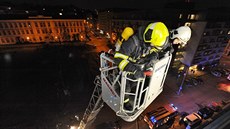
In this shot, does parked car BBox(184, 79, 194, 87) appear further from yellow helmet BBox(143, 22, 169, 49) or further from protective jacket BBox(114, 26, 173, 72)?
yellow helmet BBox(143, 22, 169, 49)

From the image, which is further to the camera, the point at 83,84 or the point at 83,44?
the point at 83,44

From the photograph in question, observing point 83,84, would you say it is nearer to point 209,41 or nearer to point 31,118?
point 31,118

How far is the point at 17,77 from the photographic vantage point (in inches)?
804

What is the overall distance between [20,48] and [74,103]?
29960mm

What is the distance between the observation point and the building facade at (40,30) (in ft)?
104

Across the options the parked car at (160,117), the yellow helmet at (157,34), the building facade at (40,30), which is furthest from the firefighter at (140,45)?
the building facade at (40,30)

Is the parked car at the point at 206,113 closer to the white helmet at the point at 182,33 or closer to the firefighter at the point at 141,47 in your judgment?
the white helmet at the point at 182,33

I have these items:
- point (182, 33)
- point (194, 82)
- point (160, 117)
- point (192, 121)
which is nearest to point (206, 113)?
point (192, 121)

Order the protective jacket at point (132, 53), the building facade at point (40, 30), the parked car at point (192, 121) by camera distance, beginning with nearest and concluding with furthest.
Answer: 1. the protective jacket at point (132, 53)
2. the parked car at point (192, 121)
3. the building facade at point (40, 30)

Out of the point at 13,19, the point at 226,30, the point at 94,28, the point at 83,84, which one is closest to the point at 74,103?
the point at 83,84

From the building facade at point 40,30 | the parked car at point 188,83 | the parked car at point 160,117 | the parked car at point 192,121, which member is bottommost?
the parked car at point 188,83

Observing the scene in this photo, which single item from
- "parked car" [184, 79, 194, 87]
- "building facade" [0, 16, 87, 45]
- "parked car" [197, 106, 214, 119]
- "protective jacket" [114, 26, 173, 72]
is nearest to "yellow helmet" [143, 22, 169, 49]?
"protective jacket" [114, 26, 173, 72]

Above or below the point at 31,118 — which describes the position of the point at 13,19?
above

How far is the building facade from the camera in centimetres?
3175
